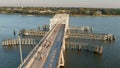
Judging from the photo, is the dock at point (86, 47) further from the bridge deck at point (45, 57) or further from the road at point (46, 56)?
the bridge deck at point (45, 57)

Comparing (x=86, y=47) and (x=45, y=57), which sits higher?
(x=45, y=57)

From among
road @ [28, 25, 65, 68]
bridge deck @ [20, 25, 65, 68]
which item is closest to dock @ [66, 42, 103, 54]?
road @ [28, 25, 65, 68]

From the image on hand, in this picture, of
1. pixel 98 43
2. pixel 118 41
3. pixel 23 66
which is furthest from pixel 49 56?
pixel 118 41

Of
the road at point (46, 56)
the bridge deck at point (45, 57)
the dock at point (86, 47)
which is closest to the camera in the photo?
the bridge deck at point (45, 57)

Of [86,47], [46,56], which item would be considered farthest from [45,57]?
[86,47]

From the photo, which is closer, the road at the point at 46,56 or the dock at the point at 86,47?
the road at the point at 46,56

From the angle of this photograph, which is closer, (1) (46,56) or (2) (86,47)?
(1) (46,56)

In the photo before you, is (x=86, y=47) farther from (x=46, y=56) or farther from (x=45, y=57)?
(x=45, y=57)

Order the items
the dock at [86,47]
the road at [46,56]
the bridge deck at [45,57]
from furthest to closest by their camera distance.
A: the dock at [86,47], the road at [46,56], the bridge deck at [45,57]

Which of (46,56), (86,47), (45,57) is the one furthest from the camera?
(86,47)

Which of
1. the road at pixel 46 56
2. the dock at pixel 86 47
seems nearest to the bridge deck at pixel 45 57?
the road at pixel 46 56

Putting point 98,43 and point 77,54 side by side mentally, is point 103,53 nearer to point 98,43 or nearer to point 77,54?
point 77,54
